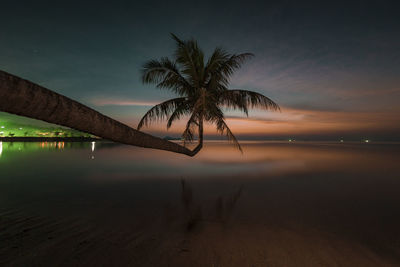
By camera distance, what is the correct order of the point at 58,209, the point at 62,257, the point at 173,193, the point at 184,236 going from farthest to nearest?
1. the point at 173,193
2. the point at 58,209
3. the point at 184,236
4. the point at 62,257

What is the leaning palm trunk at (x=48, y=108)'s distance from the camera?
3.57 feet

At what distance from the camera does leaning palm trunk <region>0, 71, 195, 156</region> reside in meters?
1.09

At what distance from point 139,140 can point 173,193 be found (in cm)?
452

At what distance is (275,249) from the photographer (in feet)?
9.12

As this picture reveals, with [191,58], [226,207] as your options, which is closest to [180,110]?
[191,58]

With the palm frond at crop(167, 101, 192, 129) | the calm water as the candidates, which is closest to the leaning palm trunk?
the calm water

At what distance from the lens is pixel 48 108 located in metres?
1.32

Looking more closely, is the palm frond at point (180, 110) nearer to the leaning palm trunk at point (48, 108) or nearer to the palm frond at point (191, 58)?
the palm frond at point (191, 58)

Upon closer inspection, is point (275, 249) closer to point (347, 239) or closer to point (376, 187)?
point (347, 239)

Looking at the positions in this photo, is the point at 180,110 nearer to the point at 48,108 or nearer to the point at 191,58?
the point at 191,58

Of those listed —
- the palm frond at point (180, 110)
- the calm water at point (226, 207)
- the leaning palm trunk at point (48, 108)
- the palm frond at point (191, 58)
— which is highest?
the palm frond at point (191, 58)

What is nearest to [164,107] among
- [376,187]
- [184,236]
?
[184,236]

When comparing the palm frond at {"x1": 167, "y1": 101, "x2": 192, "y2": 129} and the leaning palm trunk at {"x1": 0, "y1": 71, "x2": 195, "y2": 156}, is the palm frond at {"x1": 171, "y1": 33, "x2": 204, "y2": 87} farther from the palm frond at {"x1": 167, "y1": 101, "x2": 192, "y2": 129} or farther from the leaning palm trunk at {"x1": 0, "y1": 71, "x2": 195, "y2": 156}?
the leaning palm trunk at {"x1": 0, "y1": 71, "x2": 195, "y2": 156}

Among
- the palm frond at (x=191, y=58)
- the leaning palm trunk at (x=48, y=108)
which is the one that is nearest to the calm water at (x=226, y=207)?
the leaning palm trunk at (x=48, y=108)
